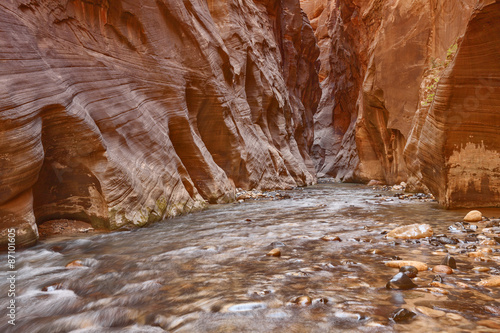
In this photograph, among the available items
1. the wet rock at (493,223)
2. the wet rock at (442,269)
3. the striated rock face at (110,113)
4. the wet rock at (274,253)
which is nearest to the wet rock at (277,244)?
the wet rock at (274,253)

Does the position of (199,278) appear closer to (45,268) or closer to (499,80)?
(45,268)

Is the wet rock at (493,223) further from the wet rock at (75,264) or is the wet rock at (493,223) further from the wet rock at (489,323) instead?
the wet rock at (75,264)

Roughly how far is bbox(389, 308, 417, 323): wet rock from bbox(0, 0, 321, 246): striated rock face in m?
4.82

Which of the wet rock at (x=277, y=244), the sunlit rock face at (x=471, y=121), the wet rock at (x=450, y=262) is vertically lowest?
the wet rock at (x=277, y=244)

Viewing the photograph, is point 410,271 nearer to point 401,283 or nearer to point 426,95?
point 401,283

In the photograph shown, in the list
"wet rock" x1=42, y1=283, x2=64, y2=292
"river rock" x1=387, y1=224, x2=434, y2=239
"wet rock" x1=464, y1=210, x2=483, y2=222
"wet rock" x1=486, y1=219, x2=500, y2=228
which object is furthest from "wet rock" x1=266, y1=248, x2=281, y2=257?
"wet rock" x1=464, y1=210, x2=483, y2=222

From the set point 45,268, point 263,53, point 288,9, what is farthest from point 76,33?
point 288,9

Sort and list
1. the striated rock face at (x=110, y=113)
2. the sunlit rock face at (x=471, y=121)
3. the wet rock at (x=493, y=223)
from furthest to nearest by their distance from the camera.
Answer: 1. the sunlit rock face at (x=471, y=121)
2. the wet rock at (x=493, y=223)
3. the striated rock face at (x=110, y=113)

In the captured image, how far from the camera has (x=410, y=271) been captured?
2.95 metres

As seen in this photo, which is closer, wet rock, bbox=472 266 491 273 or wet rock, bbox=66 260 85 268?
wet rock, bbox=472 266 491 273

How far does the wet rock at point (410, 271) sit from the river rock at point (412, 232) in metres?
1.68

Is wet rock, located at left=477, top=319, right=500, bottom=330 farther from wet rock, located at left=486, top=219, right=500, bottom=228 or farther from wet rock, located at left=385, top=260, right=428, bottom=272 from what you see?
wet rock, located at left=486, top=219, right=500, bottom=228

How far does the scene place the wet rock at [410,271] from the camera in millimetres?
2912

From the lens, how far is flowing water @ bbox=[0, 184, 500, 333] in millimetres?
2193
